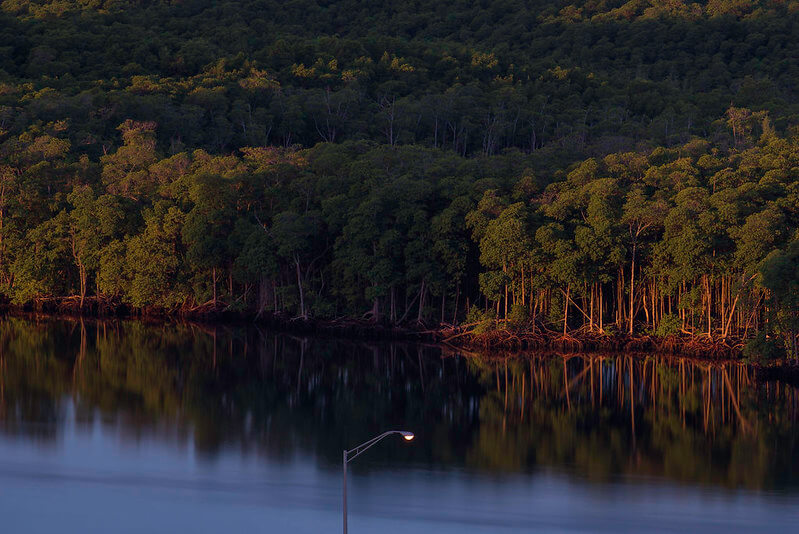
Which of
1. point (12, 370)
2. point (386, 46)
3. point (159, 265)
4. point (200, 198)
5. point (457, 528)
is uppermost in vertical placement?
point (386, 46)

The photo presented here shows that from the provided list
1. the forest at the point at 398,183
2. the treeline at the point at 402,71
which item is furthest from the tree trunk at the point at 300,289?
the treeline at the point at 402,71

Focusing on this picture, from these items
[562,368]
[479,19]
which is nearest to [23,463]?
[562,368]

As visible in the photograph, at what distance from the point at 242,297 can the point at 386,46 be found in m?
34.3

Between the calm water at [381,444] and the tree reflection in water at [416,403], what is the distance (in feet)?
0.31

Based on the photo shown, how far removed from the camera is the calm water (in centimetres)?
2262

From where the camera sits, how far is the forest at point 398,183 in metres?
39.0

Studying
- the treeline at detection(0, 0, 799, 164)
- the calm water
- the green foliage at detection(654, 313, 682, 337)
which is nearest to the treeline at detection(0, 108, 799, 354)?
the green foliage at detection(654, 313, 682, 337)

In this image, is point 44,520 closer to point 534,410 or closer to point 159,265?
point 534,410

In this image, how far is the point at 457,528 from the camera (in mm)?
21578

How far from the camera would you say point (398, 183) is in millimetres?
43344

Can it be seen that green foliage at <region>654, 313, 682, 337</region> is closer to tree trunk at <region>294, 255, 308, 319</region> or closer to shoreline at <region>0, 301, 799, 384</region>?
shoreline at <region>0, 301, 799, 384</region>

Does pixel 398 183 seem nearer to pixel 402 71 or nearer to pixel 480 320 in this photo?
pixel 480 320

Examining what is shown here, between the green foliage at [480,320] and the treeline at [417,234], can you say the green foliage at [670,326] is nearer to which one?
the treeline at [417,234]

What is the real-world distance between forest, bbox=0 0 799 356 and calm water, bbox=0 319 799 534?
121 inches
